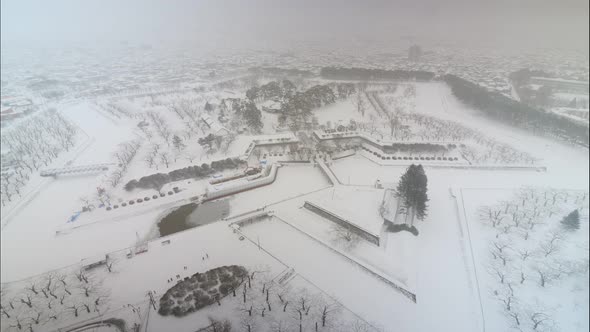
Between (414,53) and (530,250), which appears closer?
(530,250)

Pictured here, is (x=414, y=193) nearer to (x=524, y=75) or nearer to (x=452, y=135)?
(x=452, y=135)

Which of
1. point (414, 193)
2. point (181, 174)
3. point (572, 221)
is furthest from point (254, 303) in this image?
point (572, 221)

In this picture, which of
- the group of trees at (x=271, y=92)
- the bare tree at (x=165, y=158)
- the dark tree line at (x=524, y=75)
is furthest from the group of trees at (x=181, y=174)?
the dark tree line at (x=524, y=75)

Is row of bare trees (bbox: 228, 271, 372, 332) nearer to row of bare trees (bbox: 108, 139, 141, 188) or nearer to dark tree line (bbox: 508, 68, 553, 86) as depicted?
row of bare trees (bbox: 108, 139, 141, 188)

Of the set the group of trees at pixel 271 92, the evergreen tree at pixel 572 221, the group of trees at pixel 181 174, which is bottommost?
the evergreen tree at pixel 572 221

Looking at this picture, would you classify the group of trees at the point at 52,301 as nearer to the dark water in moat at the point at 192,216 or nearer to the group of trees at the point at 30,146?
the dark water in moat at the point at 192,216
